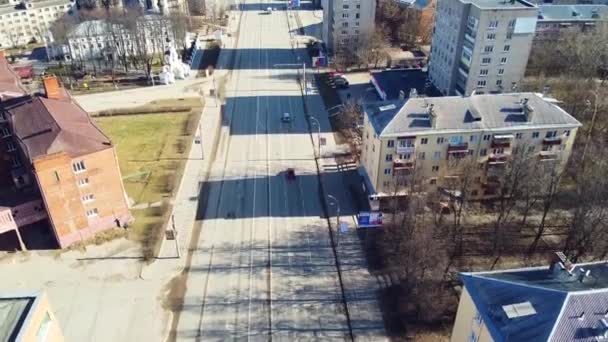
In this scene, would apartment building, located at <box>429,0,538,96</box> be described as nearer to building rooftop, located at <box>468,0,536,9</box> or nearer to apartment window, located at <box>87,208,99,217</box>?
building rooftop, located at <box>468,0,536,9</box>

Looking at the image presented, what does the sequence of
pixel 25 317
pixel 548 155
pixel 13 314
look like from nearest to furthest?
pixel 25 317 → pixel 13 314 → pixel 548 155

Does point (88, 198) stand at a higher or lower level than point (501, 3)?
lower

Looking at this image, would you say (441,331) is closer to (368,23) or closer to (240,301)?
(240,301)

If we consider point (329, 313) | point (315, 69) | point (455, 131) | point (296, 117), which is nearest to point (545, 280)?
point (329, 313)

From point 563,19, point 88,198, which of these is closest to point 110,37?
point 88,198

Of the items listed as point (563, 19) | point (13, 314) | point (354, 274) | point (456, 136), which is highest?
point (563, 19)

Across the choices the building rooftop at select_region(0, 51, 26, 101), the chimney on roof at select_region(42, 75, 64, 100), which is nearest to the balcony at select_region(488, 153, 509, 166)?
the chimney on roof at select_region(42, 75, 64, 100)

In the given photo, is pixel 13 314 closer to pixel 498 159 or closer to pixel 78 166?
pixel 78 166
